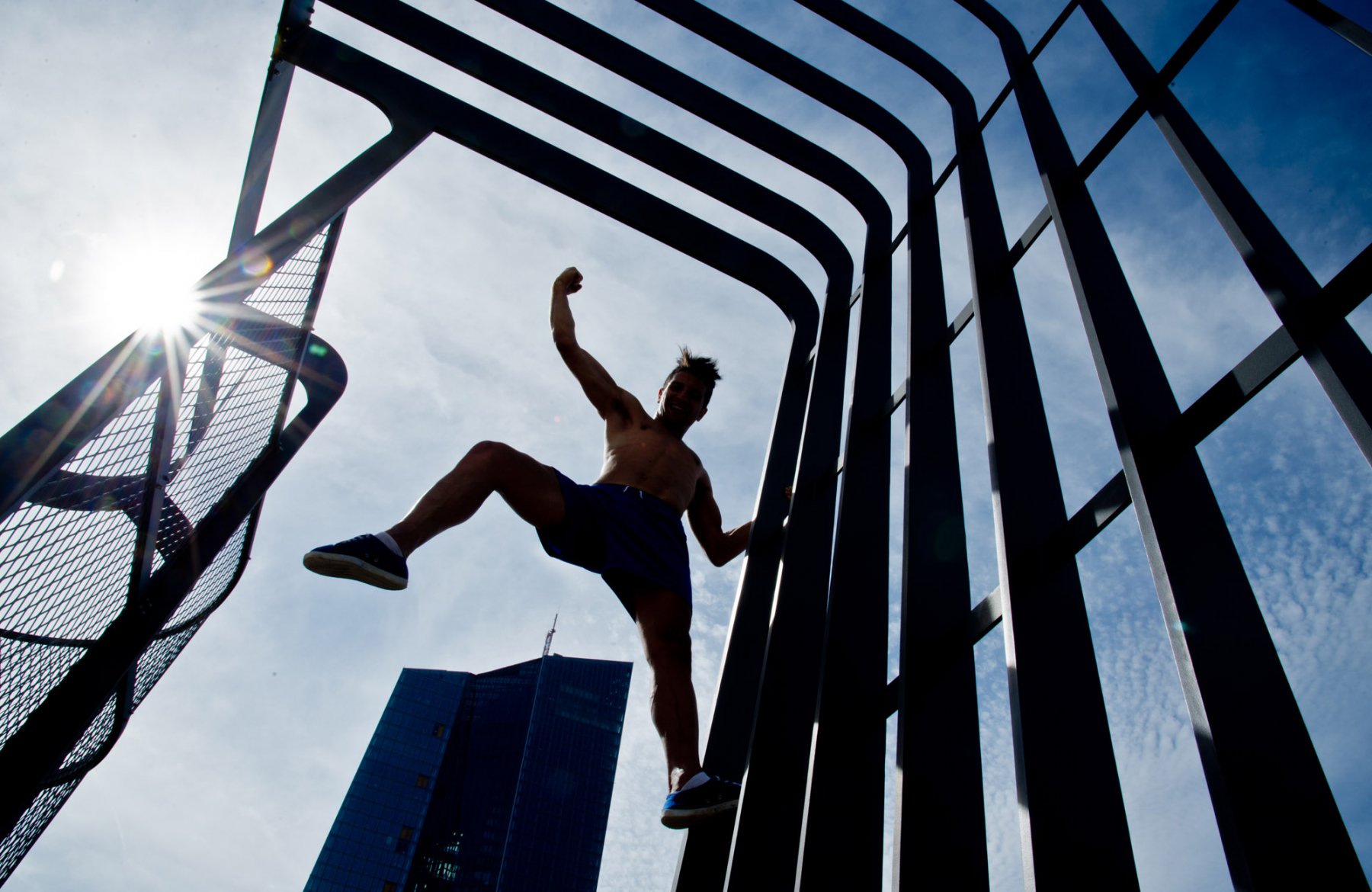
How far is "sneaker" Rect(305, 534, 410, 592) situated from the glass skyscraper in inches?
2952

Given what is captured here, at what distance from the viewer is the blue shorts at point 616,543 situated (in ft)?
10.1

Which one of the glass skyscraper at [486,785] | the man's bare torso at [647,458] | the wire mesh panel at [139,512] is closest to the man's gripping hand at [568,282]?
the man's bare torso at [647,458]

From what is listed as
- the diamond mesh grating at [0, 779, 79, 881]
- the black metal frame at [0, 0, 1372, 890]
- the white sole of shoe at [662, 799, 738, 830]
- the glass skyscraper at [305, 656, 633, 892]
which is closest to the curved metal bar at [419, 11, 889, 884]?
the black metal frame at [0, 0, 1372, 890]

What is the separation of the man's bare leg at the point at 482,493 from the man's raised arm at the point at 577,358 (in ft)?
2.59

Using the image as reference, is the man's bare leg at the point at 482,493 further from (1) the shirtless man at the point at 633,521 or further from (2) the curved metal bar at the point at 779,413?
(2) the curved metal bar at the point at 779,413

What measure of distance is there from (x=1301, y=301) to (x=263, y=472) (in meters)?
3.51

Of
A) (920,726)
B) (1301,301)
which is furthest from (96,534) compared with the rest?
(1301,301)

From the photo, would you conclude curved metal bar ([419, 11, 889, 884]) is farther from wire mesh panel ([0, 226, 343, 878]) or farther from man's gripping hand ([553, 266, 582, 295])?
wire mesh panel ([0, 226, 343, 878])

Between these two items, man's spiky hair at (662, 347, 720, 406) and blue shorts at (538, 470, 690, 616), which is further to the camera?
man's spiky hair at (662, 347, 720, 406)

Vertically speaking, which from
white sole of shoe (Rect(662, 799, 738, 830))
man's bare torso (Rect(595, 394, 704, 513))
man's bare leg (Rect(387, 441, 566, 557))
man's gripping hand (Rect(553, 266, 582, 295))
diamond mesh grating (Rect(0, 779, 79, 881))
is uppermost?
man's gripping hand (Rect(553, 266, 582, 295))

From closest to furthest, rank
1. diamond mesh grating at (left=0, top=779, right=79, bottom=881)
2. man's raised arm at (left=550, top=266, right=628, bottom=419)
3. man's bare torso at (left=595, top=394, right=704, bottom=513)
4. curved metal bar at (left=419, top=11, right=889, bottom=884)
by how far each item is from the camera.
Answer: diamond mesh grating at (left=0, top=779, right=79, bottom=881), curved metal bar at (left=419, top=11, right=889, bottom=884), man's bare torso at (left=595, top=394, right=704, bottom=513), man's raised arm at (left=550, top=266, right=628, bottom=419)

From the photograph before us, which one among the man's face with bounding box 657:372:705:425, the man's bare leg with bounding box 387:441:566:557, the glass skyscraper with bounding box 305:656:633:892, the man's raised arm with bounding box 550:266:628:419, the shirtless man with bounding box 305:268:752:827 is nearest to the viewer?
the shirtless man with bounding box 305:268:752:827

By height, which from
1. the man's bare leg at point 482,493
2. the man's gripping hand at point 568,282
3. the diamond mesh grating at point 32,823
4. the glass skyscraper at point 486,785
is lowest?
the diamond mesh grating at point 32,823

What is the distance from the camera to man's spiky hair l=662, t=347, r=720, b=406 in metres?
4.05
